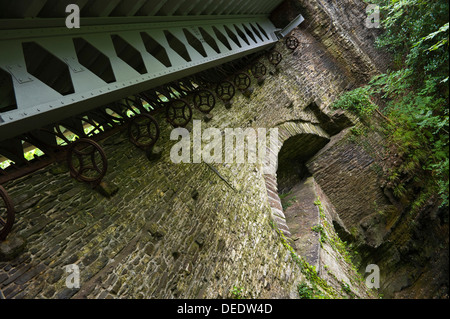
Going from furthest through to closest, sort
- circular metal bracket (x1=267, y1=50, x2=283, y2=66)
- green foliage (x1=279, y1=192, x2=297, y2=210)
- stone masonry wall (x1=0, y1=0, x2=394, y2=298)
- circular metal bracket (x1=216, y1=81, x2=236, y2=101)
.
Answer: circular metal bracket (x1=267, y1=50, x2=283, y2=66)
green foliage (x1=279, y1=192, x2=297, y2=210)
circular metal bracket (x1=216, y1=81, x2=236, y2=101)
stone masonry wall (x1=0, y1=0, x2=394, y2=298)

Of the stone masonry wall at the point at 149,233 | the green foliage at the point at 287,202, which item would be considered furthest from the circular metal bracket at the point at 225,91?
the green foliage at the point at 287,202

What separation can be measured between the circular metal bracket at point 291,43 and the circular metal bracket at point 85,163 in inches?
280

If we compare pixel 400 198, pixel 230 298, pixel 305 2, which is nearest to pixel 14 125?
pixel 230 298

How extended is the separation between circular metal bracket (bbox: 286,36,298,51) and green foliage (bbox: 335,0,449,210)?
2.17m

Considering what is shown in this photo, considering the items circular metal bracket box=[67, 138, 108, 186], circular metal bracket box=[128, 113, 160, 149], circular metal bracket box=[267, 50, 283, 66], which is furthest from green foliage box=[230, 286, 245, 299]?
circular metal bracket box=[267, 50, 283, 66]

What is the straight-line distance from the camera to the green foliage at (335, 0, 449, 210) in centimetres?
557

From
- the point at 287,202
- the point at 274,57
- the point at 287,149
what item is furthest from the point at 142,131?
the point at 274,57

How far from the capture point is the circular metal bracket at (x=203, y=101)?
5330 mm

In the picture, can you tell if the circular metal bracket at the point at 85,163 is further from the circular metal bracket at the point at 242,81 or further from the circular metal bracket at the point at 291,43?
the circular metal bracket at the point at 291,43

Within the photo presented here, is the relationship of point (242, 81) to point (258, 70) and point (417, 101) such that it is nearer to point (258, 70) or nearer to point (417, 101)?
point (258, 70)

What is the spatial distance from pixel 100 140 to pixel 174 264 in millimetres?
1875

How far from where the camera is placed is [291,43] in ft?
28.7

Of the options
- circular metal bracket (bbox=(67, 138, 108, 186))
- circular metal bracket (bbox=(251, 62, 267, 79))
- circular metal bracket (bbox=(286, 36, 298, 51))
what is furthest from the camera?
circular metal bracket (bbox=(286, 36, 298, 51))

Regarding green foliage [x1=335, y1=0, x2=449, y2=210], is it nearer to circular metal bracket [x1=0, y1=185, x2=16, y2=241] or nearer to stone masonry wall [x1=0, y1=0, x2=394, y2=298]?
stone masonry wall [x1=0, y1=0, x2=394, y2=298]
